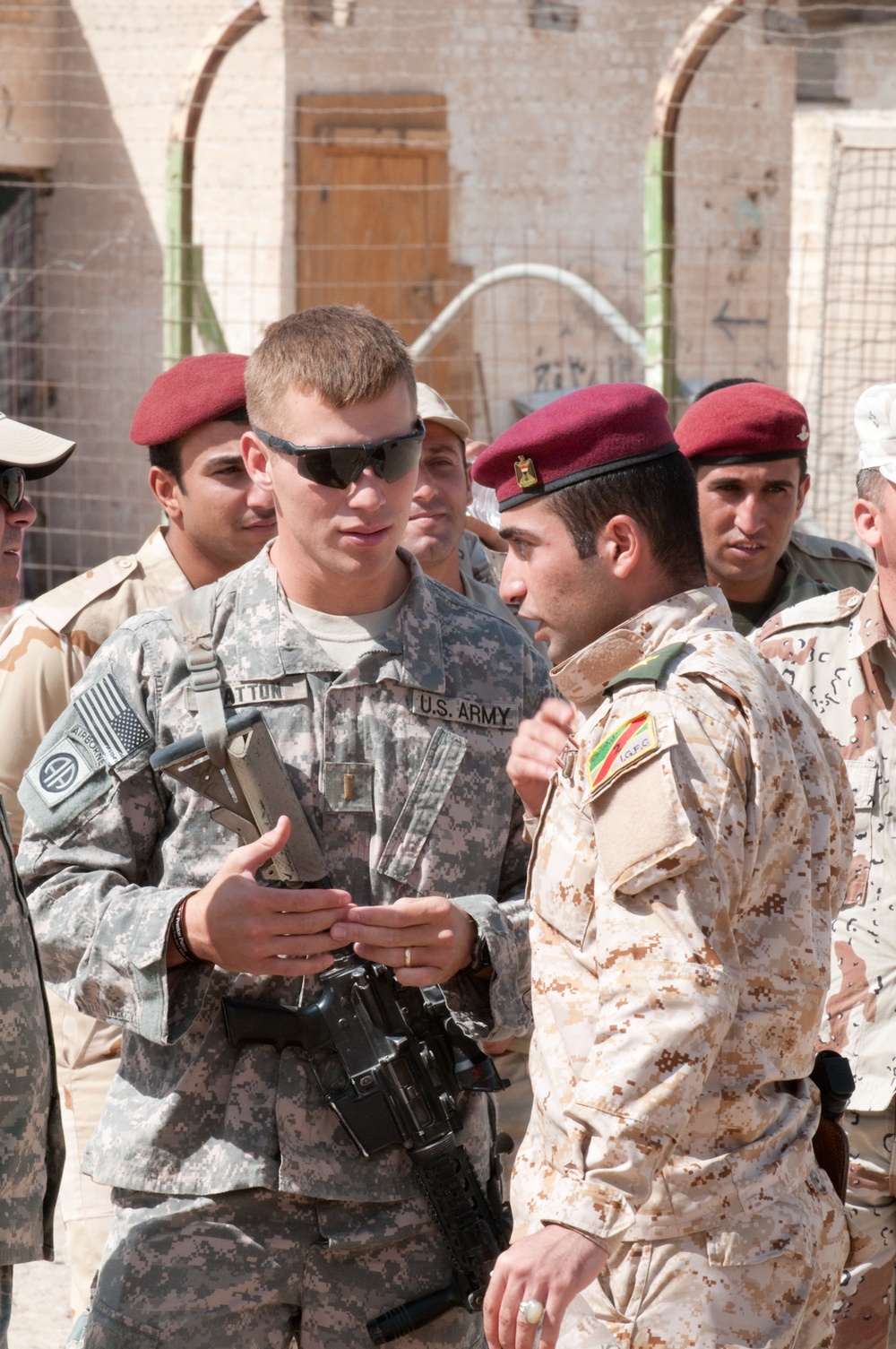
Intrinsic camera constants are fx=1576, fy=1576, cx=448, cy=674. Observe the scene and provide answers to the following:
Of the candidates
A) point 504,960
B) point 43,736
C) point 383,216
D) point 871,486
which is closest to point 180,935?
point 504,960

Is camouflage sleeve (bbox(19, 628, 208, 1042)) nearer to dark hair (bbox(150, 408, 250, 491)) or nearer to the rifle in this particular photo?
the rifle

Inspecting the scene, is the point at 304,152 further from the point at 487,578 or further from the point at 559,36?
the point at 487,578

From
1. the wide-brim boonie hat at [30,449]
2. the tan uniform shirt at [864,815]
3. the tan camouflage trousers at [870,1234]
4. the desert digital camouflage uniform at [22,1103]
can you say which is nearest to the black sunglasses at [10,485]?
the wide-brim boonie hat at [30,449]

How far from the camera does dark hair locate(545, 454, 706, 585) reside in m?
2.13

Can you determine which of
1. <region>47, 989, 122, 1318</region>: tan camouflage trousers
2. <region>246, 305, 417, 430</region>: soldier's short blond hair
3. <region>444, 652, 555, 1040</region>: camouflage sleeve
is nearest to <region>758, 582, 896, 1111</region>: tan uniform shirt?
<region>444, 652, 555, 1040</region>: camouflage sleeve

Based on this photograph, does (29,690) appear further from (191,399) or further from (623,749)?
(623,749)

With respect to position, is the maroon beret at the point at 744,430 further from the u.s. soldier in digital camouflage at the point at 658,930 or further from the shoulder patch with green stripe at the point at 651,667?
the shoulder patch with green stripe at the point at 651,667

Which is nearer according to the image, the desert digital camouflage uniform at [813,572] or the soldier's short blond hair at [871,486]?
the soldier's short blond hair at [871,486]

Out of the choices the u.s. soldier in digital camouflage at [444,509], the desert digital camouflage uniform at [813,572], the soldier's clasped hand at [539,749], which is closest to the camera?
the soldier's clasped hand at [539,749]

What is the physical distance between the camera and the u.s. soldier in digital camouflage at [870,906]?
301cm

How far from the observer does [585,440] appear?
7.02 feet

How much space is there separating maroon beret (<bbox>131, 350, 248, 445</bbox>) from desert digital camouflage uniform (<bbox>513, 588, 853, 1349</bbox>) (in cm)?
178

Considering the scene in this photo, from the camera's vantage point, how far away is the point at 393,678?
8.33ft

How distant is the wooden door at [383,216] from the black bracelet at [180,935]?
893 centimetres
